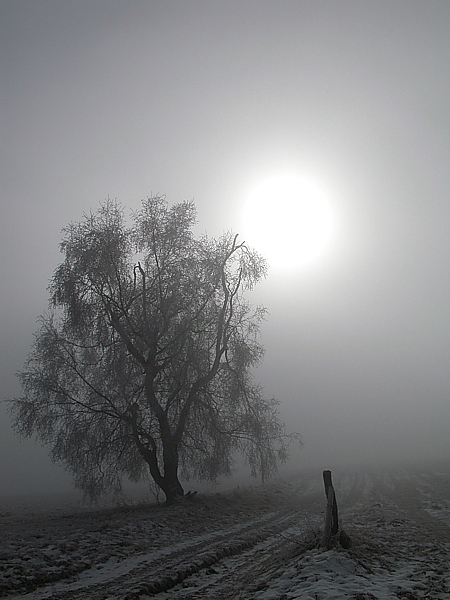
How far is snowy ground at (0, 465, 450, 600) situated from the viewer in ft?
26.2

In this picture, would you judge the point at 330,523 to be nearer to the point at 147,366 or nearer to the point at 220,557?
the point at 220,557

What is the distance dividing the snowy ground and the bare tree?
3126mm

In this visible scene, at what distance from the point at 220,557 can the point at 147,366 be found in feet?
35.3

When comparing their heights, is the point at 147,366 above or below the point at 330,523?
above

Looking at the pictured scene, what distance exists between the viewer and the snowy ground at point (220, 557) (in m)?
7.99

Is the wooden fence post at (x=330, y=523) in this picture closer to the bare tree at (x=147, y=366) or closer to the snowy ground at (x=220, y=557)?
the snowy ground at (x=220, y=557)

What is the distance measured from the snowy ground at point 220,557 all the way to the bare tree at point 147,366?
10.3 feet

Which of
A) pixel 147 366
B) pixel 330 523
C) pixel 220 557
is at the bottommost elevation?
pixel 220 557

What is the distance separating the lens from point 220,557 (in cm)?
1094

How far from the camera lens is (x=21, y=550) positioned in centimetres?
1046

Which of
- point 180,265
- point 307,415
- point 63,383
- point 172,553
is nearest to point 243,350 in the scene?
point 180,265

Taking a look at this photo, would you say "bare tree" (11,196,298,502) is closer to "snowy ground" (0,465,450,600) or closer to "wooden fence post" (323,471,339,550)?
"snowy ground" (0,465,450,600)

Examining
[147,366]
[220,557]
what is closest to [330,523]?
[220,557]

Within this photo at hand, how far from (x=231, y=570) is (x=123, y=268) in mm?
15303
